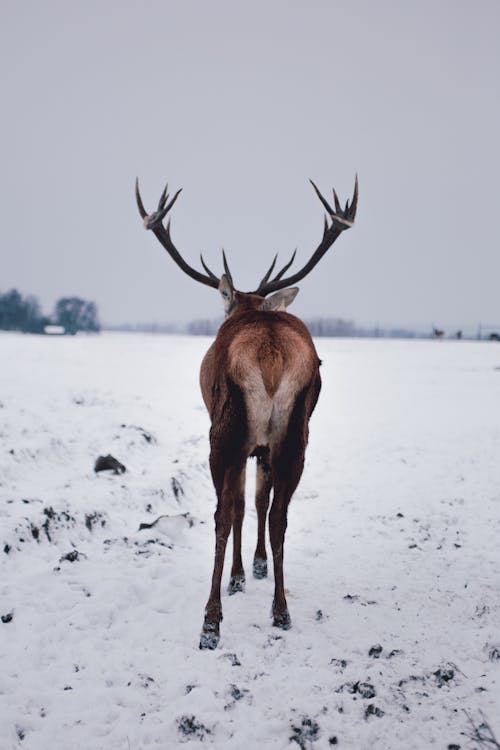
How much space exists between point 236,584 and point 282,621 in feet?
2.11

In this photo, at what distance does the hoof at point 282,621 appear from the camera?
3.60 metres

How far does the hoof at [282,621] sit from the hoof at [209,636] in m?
0.45

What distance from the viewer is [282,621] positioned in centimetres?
361

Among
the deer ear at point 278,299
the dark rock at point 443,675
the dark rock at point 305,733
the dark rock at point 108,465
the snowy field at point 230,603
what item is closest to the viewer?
the dark rock at point 305,733

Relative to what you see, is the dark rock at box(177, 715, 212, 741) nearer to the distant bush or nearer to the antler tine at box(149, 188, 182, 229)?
the antler tine at box(149, 188, 182, 229)

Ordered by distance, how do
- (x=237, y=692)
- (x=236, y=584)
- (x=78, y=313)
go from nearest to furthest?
(x=237, y=692) → (x=236, y=584) → (x=78, y=313)

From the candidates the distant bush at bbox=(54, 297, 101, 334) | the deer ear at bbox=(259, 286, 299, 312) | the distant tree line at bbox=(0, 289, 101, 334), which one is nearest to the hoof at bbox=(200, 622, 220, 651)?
the deer ear at bbox=(259, 286, 299, 312)

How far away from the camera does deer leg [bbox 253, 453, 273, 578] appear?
440cm

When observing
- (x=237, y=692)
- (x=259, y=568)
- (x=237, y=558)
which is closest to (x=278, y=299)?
(x=237, y=558)

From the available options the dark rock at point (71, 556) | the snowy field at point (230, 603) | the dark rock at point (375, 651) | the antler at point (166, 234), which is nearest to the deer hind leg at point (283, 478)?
the snowy field at point (230, 603)

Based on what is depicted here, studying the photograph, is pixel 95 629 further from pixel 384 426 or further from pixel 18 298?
pixel 18 298

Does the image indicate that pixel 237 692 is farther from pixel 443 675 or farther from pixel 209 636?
pixel 443 675

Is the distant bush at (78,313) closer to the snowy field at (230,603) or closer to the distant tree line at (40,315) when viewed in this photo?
the distant tree line at (40,315)

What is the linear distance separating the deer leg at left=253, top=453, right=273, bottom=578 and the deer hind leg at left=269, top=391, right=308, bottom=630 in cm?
67
